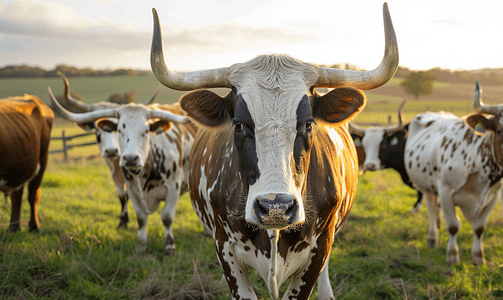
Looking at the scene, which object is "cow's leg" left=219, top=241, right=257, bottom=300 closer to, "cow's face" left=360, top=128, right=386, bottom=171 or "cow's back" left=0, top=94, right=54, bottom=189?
"cow's back" left=0, top=94, right=54, bottom=189

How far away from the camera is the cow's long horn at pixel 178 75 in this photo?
2.13 m

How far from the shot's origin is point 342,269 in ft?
13.7

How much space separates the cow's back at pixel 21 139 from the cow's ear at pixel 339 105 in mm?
4717

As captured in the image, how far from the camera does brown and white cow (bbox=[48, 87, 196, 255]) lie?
181 inches

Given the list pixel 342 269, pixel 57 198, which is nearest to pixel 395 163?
pixel 342 269

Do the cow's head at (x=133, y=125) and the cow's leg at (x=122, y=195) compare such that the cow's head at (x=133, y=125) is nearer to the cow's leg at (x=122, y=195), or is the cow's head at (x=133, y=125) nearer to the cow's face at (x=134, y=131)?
the cow's face at (x=134, y=131)

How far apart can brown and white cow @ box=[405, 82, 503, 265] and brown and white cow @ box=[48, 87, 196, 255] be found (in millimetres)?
3689

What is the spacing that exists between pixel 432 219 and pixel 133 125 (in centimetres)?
478

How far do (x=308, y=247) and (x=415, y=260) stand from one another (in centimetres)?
286

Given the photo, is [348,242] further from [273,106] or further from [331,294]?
[273,106]

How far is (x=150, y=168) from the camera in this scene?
4852mm

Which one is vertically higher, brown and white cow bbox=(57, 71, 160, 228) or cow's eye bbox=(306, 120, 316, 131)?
cow's eye bbox=(306, 120, 316, 131)

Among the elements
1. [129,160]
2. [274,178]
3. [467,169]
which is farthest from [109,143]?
[467,169]

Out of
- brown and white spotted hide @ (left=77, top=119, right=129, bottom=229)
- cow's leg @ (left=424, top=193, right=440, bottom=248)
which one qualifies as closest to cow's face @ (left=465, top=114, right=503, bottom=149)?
cow's leg @ (left=424, top=193, right=440, bottom=248)
